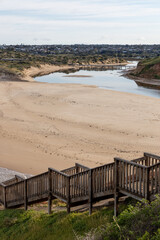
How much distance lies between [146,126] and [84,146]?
6.13m

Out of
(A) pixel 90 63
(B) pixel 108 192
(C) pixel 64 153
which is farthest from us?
(A) pixel 90 63

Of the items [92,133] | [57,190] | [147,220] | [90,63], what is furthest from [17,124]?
[90,63]

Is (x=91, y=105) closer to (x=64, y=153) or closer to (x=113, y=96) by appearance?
(x=113, y=96)

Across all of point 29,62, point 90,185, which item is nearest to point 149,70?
point 29,62

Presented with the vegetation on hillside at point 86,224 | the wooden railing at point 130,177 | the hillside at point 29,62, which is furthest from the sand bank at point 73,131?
the hillside at point 29,62

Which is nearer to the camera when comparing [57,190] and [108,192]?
[108,192]

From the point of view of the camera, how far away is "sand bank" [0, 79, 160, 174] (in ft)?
58.4

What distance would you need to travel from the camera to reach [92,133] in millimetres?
22016

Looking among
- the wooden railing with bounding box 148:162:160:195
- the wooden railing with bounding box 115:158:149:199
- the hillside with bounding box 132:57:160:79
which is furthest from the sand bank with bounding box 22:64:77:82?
the wooden railing with bounding box 148:162:160:195

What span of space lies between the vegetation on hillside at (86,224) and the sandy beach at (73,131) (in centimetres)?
614

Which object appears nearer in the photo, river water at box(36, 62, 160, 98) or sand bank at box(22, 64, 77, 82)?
river water at box(36, 62, 160, 98)

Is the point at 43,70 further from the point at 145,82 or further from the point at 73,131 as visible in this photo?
the point at 73,131

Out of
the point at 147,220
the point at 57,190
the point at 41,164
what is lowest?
the point at 41,164

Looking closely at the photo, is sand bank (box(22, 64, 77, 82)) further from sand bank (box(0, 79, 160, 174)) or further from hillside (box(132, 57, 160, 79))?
sand bank (box(0, 79, 160, 174))
